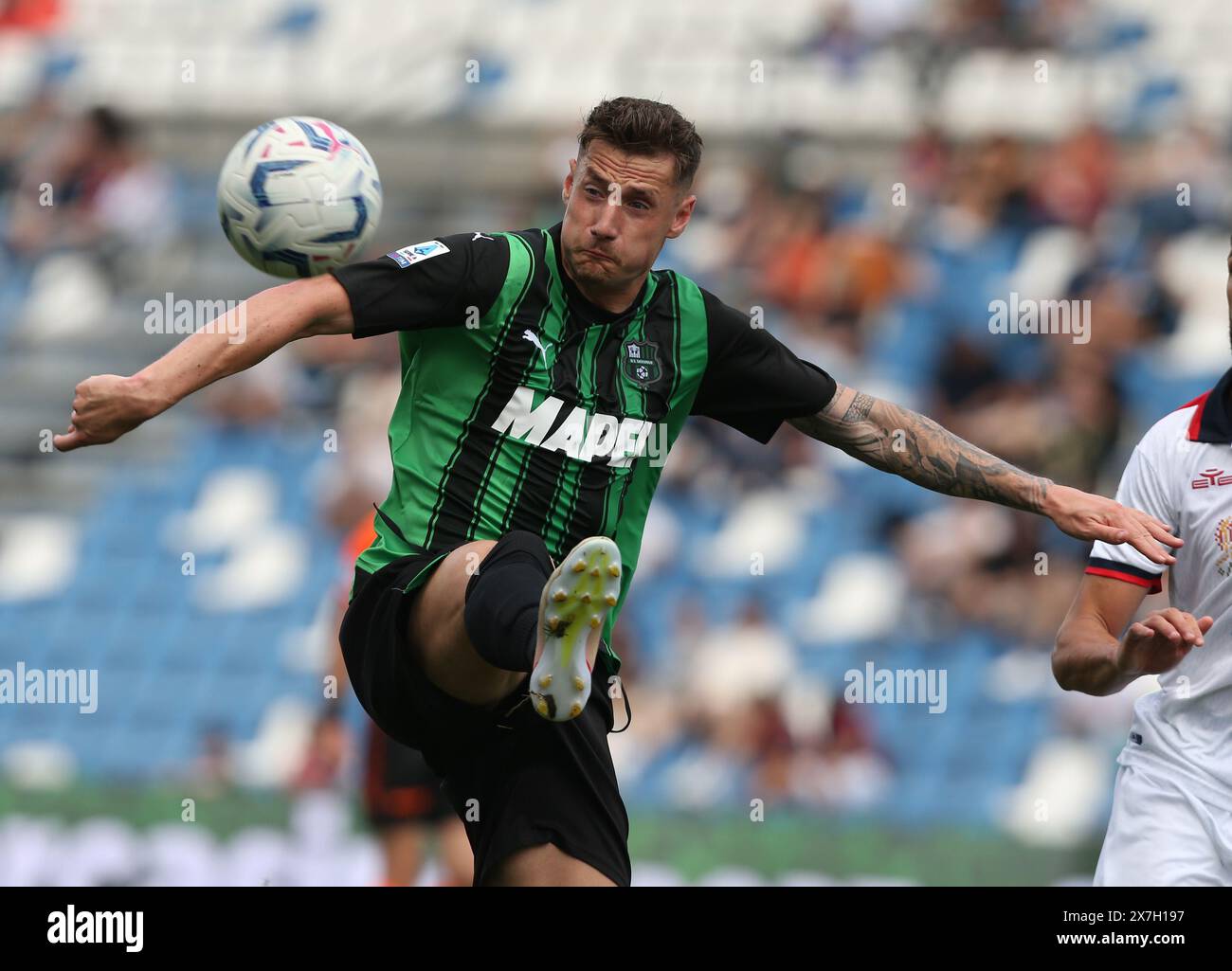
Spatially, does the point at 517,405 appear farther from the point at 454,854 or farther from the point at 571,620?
the point at 454,854

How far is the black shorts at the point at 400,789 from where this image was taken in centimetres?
885

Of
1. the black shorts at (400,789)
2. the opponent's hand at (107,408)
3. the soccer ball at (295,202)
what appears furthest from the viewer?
the black shorts at (400,789)

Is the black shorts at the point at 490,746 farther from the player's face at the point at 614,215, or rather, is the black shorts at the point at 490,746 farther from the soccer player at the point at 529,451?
the player's face at the point at 614,215

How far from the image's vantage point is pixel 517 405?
5.15 m

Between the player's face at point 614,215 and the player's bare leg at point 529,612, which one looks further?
the player's face at point 614,215

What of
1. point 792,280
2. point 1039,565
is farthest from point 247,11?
point 1039,565

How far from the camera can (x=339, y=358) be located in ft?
40.0

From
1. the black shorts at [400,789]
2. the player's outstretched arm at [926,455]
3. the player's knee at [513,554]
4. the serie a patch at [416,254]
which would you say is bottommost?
the black shorts at [400,789]

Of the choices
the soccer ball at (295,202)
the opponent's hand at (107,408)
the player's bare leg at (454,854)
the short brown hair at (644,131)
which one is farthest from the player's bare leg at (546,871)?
the player's bare leg at (454,854)

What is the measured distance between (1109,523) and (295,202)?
2508 mm

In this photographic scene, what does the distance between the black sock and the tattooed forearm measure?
1.28m

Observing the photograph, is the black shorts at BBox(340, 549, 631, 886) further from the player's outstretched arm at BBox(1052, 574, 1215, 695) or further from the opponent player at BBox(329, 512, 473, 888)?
the opponent player at BBox(329, 512, 473, 888)

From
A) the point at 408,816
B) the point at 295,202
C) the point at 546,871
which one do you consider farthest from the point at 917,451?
the point at 408,816

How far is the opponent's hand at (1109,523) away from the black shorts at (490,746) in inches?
58.3
